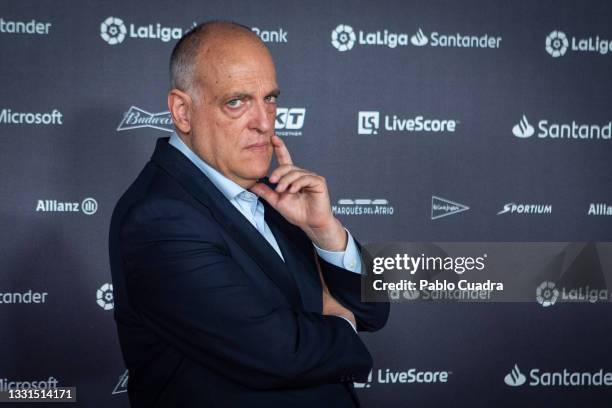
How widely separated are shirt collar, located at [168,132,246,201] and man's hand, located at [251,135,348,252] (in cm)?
8

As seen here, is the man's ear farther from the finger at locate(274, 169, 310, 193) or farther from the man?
the finger at locate(274, 169, 310, 193)

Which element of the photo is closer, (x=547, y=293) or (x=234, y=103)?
(x=234, y=103)

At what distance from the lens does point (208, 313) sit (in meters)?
1.45

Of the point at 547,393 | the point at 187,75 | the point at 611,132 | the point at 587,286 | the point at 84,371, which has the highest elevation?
the point at 611,132

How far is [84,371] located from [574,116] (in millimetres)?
3057

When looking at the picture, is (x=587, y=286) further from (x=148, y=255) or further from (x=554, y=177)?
(x=148, y=255)

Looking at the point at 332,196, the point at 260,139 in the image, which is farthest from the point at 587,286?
the point at 260,139

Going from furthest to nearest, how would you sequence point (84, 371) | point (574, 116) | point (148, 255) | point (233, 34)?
point (574, 116) → point (84, 371) → point (233, 34) → point (148, 255)

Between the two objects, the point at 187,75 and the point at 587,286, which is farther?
the point at 587,286

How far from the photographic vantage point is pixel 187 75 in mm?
1757

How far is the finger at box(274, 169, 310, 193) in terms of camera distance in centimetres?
171

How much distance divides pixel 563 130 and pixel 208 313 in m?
2.92

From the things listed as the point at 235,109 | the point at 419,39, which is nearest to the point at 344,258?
the point at 235,109

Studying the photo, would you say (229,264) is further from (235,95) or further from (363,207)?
(363,207)
